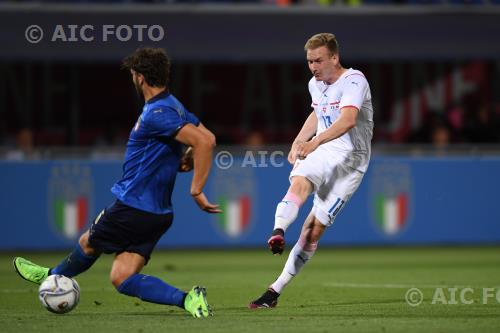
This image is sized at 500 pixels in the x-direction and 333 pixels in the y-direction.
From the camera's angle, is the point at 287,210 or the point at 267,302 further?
the point at 267,302

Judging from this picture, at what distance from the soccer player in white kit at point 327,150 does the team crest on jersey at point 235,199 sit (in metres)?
7.39

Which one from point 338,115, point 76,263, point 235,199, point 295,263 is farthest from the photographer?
point 235,199

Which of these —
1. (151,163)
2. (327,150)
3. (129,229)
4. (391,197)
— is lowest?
(391,197)

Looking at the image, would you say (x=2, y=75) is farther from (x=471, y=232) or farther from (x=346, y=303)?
(x=346, y=303)

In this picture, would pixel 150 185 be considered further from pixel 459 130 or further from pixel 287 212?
pixel 459 130

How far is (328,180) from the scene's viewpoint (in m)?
9.45

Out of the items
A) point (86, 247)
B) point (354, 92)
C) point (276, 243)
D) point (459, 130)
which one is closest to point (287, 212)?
point (276, 243)

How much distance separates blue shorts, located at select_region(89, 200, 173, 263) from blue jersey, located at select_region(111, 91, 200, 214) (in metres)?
0.05

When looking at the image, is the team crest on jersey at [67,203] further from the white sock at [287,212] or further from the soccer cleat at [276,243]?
the soccer cleat at [276,243]

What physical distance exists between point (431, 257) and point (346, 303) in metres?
6.55

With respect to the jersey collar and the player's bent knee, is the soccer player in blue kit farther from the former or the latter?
the player's bent knee

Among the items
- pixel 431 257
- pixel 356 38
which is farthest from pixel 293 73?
pixel 431 257

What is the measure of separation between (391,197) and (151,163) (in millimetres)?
9783

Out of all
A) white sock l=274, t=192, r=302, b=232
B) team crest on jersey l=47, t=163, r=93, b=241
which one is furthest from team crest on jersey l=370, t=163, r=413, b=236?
white sock l=274, t=192, r=302, b=232
